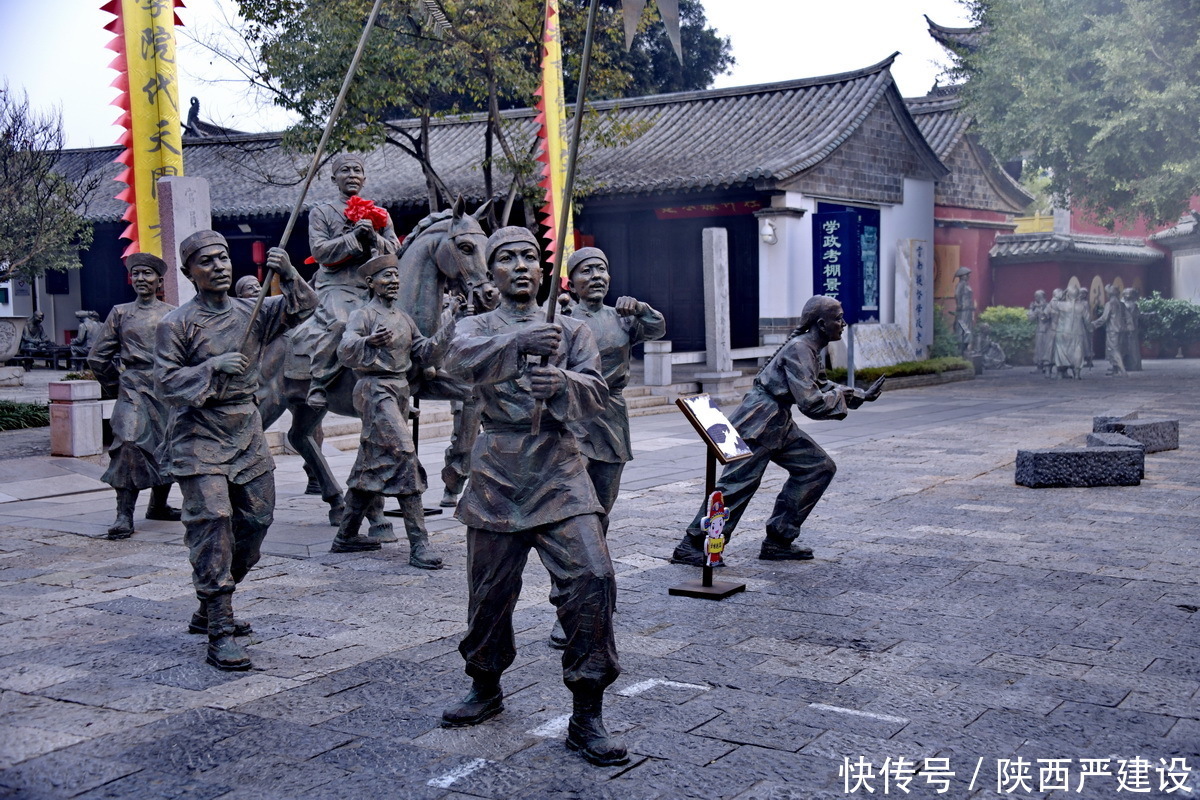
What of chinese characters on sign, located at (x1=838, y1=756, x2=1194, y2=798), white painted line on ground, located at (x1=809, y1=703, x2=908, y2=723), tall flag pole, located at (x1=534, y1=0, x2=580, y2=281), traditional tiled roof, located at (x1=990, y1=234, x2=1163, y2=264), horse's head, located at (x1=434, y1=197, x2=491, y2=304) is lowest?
chinese characters on sign, located at (x1=838, y1=756, x2=1194, y2=798)

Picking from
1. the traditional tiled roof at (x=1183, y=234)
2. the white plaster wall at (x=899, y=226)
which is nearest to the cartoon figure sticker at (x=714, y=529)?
the white plaster wall at (x=899, y=226)

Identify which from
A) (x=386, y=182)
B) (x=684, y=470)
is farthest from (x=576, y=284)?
(x=386, y=182)

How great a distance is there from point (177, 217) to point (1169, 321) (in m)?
25.5

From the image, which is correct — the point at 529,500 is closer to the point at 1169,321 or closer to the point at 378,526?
the point at 378,526

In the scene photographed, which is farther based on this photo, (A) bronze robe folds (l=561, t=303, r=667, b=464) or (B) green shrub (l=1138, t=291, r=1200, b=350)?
(B) green shrub (l=1138, t=291, r=1200, b=350)

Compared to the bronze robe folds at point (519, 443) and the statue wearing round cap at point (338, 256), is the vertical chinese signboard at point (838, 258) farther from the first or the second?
the bronze robe folds at point (519, 443)

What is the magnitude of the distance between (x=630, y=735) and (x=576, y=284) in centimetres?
260

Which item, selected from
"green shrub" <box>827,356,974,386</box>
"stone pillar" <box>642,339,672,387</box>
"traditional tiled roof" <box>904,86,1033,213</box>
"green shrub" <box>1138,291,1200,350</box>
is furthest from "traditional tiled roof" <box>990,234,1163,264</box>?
"stone pillar" <box>642,339,672,387</box>

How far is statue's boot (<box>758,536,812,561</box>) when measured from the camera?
7094mm

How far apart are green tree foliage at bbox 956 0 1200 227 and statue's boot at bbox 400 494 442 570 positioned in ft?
50.4

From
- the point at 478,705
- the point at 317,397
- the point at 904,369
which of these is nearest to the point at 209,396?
the point at 478,705

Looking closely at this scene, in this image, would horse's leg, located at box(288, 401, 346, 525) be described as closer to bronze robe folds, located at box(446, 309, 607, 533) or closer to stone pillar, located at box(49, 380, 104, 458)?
stone pillar, located at box(49, 380, 104, 458)

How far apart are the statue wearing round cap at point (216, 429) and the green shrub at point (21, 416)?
851 centimetres

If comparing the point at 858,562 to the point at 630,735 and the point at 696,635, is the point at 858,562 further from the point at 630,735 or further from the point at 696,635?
the point at 630,735
